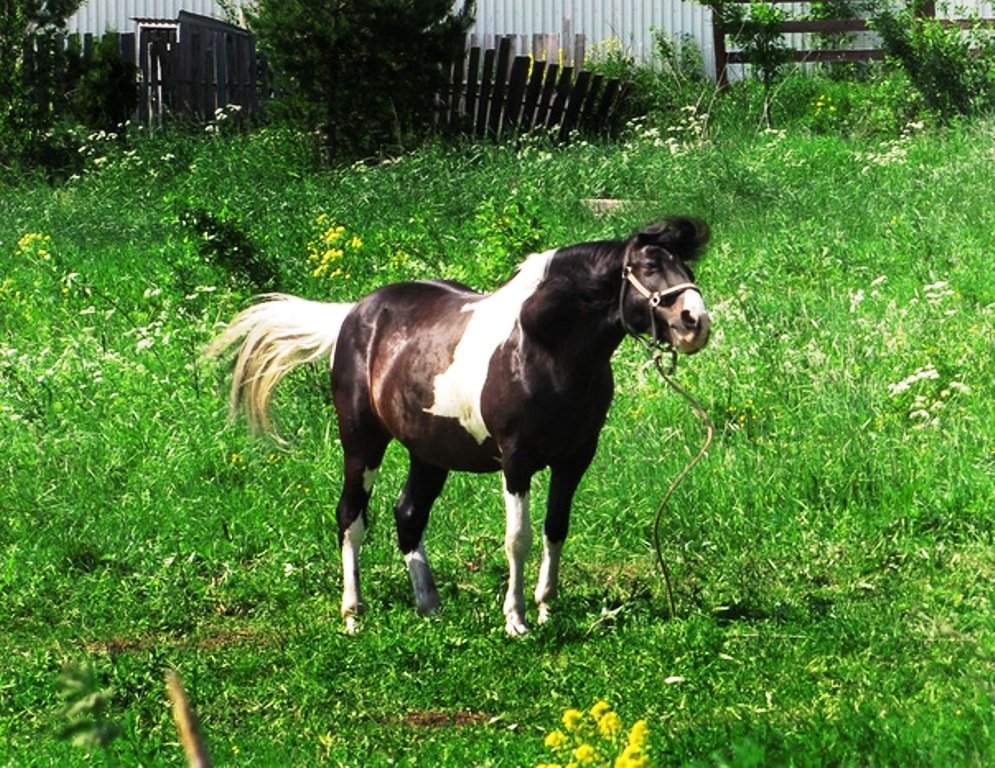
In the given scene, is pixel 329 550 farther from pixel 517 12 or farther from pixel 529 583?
pixel 517 12

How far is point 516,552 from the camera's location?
7188 mm

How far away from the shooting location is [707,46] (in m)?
26.8

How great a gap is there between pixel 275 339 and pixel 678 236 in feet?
6.74

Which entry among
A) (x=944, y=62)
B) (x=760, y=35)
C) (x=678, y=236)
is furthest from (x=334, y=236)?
(x=760, y=35)

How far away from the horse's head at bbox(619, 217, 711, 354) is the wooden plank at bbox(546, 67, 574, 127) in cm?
1265

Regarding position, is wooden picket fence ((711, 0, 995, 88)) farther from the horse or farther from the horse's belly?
the horse's belly

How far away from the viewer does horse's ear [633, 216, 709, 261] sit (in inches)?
272

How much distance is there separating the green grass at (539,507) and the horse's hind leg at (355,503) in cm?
22

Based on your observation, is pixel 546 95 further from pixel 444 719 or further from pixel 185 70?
pixel 444 719

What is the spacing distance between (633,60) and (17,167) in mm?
8921

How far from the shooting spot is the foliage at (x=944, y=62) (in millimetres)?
18656

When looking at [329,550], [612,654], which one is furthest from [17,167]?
[612,654]

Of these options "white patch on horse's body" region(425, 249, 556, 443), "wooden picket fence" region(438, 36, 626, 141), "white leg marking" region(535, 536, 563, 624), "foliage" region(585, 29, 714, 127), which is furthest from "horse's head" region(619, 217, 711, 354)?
"foliage" region(585, 29, 714, 127)

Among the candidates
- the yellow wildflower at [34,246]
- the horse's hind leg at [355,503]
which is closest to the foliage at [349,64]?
the yellow wildflower at [34,246]
